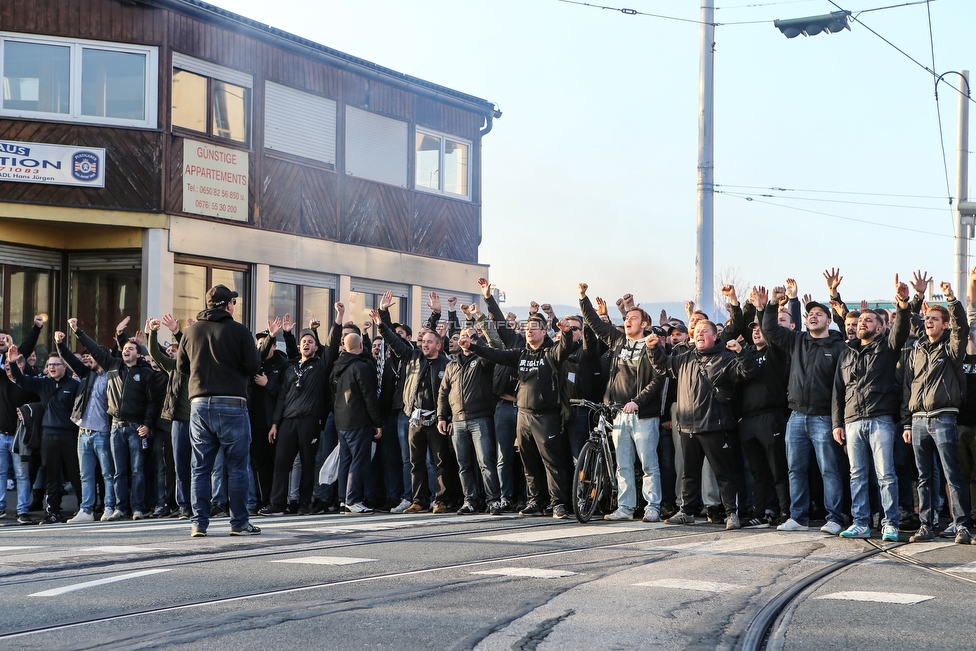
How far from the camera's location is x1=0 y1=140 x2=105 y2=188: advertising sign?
1984cm

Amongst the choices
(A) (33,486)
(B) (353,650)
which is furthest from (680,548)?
(A) (33,486)

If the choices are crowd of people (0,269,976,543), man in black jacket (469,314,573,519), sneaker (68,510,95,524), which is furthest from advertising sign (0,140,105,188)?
man in black jacket (469,314,573,519)

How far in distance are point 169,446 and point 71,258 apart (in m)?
8.02

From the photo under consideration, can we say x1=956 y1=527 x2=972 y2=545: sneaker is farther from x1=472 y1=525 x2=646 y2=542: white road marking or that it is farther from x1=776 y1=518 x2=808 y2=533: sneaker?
x1=472 y1=525 x2=646 y2=542: white road marking

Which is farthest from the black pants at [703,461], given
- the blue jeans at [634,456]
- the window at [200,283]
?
the window at [200,283]

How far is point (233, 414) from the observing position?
424 inches

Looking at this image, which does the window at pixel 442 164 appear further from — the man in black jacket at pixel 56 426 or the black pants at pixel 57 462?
the black pants at pixel 57 462

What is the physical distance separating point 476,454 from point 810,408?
13.1ft

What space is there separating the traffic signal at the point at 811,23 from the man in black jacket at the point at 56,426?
34.3 ft

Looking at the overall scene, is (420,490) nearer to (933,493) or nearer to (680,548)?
(680,548)

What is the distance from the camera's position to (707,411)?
477 inches

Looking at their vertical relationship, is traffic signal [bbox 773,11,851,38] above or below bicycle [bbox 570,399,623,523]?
above

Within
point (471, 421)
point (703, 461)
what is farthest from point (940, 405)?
point (471, 421)

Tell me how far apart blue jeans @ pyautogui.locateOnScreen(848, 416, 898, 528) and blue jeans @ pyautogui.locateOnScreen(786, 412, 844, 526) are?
0.31 metres
